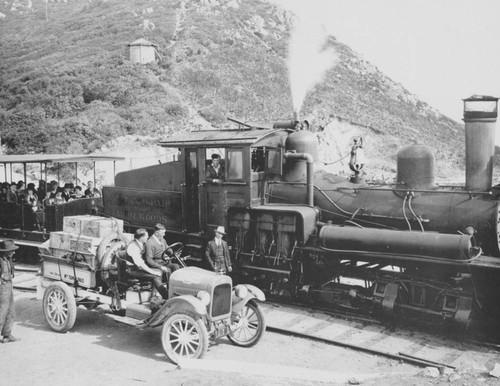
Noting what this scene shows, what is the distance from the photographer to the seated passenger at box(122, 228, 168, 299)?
24.8ft

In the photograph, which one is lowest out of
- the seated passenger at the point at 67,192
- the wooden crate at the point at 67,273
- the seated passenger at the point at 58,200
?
the wooden crate at the point at 67,273

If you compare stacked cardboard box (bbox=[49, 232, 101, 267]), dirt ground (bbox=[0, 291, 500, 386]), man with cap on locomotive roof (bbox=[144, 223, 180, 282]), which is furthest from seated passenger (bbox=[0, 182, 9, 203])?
man with cap on locomotive roof (bbox=[144, 223, 180, 282])

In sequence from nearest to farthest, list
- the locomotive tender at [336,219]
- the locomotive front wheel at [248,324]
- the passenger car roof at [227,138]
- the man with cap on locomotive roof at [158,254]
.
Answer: the locomotive front wheel at [248,324]
the man with cap on locomotive roof at [158,254]
the locomotive tender at [336,219]
the passenger car roof at [227,138]

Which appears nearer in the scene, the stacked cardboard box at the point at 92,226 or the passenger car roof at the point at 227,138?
the stacked cardboard box at the point at 92,226

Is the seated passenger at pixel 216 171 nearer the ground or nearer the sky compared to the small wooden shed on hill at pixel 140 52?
nearer the ground

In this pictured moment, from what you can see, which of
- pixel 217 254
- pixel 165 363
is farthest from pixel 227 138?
pixel 165 363

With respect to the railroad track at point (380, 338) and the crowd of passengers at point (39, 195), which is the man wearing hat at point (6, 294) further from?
the crowd of passengers at point (39, 195)

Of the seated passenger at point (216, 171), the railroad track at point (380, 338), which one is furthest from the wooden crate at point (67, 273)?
the seated passenger at point (216, 171)

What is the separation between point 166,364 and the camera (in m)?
6.71

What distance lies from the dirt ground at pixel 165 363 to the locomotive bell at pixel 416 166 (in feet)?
10.8

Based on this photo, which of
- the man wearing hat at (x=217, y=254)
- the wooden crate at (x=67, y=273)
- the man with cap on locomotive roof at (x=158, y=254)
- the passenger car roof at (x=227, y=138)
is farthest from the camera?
the passenger car roof at (x=227, y=138)

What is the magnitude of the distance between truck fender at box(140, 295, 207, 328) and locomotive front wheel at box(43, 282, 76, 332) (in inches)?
58.5

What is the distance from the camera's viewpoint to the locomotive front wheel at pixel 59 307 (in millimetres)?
7910

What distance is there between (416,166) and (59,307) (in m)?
6.49
